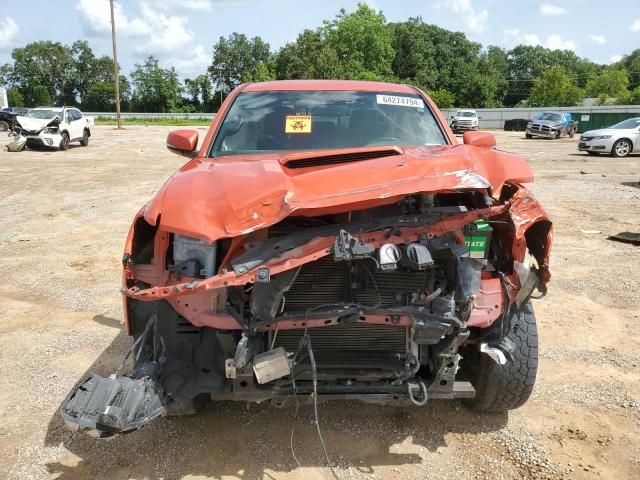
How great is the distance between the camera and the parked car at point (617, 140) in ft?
61.8

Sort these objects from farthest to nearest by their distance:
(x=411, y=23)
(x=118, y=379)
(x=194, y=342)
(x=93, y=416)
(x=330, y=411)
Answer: (x=411, y=23), (x=330, y=411), (x=194, y=342), (x=118, y=379), (x=93, y=416)

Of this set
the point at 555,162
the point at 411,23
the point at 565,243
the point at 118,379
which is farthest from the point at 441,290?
the point at 411,23

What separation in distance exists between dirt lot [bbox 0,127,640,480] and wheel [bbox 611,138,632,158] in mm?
14328

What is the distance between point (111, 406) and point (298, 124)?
2.31m

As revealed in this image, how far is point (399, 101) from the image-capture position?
4082 millimetres

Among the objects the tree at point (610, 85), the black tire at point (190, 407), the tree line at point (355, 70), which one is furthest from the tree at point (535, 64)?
the black tire at point (190, 407)

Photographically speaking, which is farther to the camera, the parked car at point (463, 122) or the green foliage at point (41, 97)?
the green foliage at point (41, 97)

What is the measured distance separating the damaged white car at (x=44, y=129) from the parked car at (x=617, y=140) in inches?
778

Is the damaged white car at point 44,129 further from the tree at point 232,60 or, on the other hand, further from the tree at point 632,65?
the tree at point 632,65

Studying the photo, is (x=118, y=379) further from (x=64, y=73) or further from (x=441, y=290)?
(x=64, y=73)

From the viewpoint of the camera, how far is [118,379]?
2.31m

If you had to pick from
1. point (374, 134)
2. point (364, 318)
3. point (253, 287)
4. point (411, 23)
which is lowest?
point (364, 318)

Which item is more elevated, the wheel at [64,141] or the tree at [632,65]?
the tree at [632,65]

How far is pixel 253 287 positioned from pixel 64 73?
100351 mm
